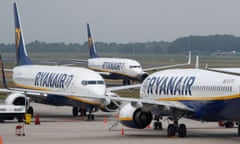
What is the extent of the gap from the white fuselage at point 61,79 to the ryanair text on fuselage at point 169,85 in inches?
235

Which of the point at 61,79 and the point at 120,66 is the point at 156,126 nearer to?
the point at 61,79

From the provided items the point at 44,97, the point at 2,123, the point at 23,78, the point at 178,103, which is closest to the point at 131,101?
the point at 178,103

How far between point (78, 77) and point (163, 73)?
11.2 m

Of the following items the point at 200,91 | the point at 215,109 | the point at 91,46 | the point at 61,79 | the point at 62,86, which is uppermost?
the point at 91,46

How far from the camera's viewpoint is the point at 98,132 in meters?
40.3

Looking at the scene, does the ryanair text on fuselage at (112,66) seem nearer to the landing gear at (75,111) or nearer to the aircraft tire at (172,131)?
the landing gear at (75,111)

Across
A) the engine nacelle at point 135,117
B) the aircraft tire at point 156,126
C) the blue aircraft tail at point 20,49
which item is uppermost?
the blue aircraft tail at point 20,49

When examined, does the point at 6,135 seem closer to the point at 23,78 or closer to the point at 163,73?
the point at 163,73

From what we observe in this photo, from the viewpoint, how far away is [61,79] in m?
52.8

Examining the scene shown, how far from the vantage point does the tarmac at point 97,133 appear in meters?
35.1

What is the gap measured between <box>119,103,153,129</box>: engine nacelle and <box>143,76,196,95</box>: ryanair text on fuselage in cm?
182

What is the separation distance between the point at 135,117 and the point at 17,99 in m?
15.6

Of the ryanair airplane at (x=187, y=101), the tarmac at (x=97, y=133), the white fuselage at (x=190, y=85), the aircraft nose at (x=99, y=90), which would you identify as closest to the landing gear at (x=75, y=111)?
the tarmac at (x=97, y=133)

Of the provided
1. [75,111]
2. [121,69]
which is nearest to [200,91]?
[75,111]
